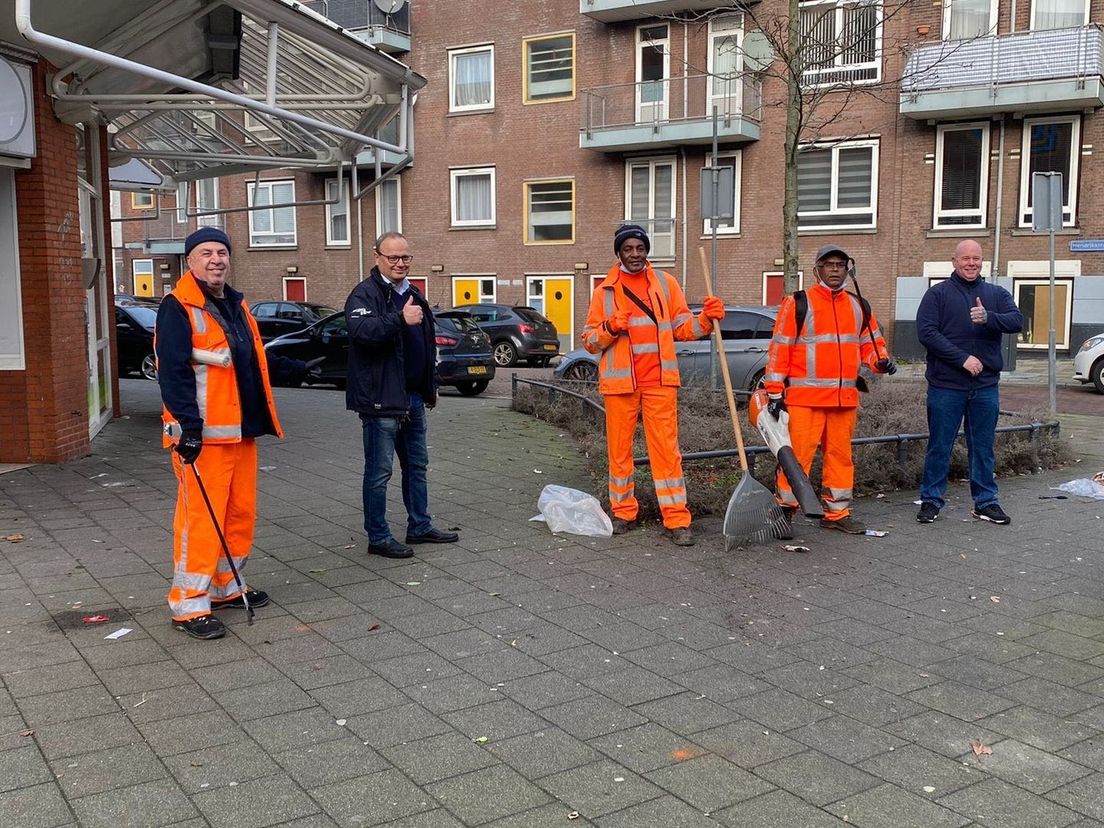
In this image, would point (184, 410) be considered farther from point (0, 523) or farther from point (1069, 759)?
point (1069, 759)

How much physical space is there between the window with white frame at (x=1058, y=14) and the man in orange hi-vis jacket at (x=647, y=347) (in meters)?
20.9

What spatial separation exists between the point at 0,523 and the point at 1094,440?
11.0 meters

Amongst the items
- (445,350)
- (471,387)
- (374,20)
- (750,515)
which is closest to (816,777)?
(750,515)

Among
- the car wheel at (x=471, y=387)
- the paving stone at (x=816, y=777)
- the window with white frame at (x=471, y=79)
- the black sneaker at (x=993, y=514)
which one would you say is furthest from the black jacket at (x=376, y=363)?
the window with white frame at (x=471, y=79)

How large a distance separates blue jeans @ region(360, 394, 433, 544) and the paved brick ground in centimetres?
27

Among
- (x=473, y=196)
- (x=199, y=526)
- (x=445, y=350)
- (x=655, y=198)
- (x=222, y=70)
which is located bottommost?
(x=199, y=526)

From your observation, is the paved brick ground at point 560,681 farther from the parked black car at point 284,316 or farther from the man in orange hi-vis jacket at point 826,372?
the parked black car at point 284,316

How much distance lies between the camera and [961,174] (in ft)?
80.5

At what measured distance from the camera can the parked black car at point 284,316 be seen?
73.0 feet

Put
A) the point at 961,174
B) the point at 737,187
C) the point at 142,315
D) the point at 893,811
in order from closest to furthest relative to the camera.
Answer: the point at 893,811 → the point at 142,315 → the point at 961,174 → the point at 737,187

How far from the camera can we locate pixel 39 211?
8.56 metres

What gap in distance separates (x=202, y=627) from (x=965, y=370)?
514 cm

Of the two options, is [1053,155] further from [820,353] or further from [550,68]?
[820,353]

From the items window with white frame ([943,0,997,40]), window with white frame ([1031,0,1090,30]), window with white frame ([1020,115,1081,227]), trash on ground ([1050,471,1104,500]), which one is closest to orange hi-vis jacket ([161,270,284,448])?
trash on ground ([1050,471,1104,500])
